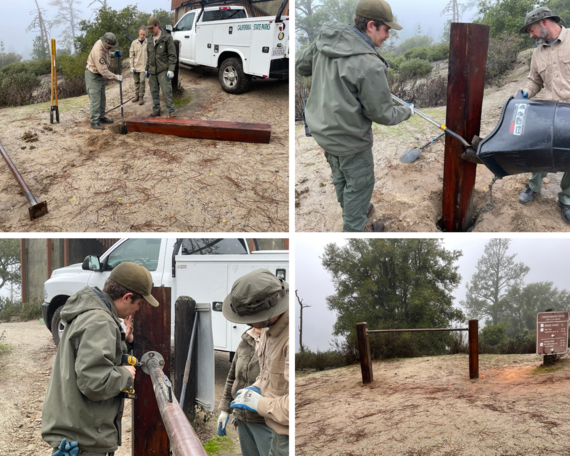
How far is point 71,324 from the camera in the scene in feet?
7.75

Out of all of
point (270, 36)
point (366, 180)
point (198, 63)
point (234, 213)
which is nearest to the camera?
point (366, 180)

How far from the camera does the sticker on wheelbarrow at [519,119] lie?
3109 mm

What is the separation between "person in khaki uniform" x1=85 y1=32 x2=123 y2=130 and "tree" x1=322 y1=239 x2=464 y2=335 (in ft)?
14.1

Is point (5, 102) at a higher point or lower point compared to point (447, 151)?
higher

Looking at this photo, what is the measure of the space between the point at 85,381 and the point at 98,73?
5.88 metres

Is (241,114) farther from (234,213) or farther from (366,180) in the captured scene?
(366,180)

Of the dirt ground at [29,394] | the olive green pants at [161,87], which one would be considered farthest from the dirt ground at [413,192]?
the dirt ground at [29,394]

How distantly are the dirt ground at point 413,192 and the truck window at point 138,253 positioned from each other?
5.51ft

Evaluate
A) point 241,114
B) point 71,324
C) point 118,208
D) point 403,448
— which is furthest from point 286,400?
point 241,114

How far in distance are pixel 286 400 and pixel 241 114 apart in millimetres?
5767

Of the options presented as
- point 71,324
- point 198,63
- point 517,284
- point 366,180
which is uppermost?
point 198,63

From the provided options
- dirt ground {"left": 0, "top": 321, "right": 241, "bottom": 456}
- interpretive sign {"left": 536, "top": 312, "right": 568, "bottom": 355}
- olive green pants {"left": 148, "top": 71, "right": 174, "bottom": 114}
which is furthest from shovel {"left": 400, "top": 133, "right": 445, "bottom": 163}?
olive green pants {"left": 148, "top": 71, "right": 174, "bottom": 114}

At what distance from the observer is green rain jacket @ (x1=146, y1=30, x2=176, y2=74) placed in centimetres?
672

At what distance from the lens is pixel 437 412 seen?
4.72m
